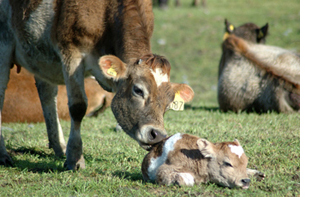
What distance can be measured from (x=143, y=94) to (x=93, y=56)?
0.94 meters

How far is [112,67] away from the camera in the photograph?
4223mm

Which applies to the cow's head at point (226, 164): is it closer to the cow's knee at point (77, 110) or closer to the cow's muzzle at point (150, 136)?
the cow's muzzle at point (150, 136)

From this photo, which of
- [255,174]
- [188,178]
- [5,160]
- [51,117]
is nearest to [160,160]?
[188,178]

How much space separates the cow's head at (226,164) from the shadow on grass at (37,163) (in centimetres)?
182

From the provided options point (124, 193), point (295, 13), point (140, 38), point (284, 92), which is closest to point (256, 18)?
point (295, 13)

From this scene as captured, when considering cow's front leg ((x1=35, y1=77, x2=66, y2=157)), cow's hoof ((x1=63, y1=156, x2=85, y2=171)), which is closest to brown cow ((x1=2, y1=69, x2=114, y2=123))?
cow's front leg ((x1=35, y1=77, x2=66, y2=157))

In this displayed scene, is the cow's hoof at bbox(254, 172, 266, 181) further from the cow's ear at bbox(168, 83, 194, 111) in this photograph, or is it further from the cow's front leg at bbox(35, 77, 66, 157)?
the cow's front leg at bbox(35, 77, 66, 157)

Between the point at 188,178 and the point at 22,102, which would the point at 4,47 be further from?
the point at 188,178

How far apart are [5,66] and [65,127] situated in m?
1.95

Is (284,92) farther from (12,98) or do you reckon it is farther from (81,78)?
(12,98)

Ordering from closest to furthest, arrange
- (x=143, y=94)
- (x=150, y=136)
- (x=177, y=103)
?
1. (x=150, y=136)
2. (x=143, y=94)
3. (x=177, y=103)

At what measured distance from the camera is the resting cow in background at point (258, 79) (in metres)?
7.55

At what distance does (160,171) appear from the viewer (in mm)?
3697

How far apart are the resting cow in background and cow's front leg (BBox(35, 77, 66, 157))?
367 cm
